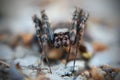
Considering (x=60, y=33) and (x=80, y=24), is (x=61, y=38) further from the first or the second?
(x=80, y=24)

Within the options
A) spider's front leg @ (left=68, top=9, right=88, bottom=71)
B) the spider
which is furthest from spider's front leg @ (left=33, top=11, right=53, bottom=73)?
spider's front leg @ (left=68, top=9, right=88, bottom=71)

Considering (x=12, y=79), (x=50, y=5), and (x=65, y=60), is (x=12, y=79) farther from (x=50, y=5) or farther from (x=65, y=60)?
(x=50, y=5)

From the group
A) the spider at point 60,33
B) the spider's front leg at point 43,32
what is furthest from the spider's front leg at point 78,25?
the spider's front leg at point 43,32

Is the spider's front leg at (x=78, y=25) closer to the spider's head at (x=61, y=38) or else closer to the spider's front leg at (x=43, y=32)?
the spider's head at (x=61, y=38)

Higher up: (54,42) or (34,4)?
(34,4)

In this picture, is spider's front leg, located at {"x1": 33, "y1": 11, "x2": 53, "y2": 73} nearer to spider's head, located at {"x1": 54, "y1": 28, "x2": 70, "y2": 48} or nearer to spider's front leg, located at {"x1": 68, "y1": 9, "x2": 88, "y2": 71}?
spider's head, located at {"x1": 54, "y1": 28, "x2": 70, "y2": 48}

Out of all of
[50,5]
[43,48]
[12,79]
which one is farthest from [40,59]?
[50,5]
